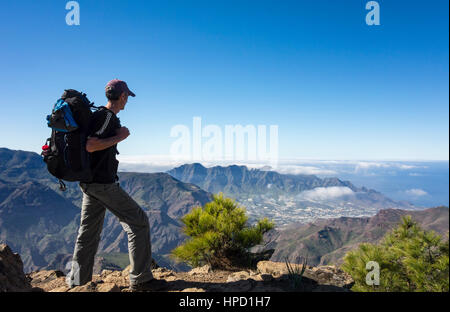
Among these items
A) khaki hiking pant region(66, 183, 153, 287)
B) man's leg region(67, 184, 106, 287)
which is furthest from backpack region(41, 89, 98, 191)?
man's leg region(67, 184, 106, 287)

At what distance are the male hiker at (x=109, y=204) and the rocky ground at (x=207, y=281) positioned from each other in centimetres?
31

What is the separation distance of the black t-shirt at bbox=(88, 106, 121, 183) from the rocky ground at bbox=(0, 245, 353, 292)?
1.61 meters

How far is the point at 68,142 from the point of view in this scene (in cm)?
321

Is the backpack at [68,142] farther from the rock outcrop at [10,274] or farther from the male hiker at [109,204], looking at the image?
the rock outcrop at [10,274]

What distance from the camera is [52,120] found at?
10.2 ft

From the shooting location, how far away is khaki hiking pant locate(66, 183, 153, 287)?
11.8ft

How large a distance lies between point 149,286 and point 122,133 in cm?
244

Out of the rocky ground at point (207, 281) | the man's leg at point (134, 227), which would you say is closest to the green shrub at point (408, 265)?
the rocky ground at point (207, 281)

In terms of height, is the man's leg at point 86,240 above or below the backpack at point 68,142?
below

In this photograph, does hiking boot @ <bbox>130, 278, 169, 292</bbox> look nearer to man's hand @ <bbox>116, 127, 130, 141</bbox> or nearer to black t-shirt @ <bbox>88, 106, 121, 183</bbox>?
black t-shirt @ <bbox>88, 106, 121, 183</bbox>

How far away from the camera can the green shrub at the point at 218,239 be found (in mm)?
5602

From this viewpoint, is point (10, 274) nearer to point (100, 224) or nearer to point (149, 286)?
point (100, 224)
